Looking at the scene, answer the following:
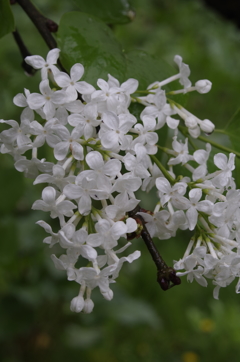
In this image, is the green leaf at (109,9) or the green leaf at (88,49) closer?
the green leaf at (88,49)

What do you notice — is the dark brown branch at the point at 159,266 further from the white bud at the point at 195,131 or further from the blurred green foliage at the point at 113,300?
the blurred green foliage at the point at 113,300

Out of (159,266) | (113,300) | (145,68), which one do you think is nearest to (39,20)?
(145,68)

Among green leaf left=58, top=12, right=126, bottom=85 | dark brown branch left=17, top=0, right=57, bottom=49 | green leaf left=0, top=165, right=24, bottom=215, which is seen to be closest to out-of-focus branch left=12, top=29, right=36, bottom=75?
dark brown branch left=17, top=0, right=57, bottom=49

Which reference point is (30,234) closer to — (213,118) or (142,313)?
(142,313)

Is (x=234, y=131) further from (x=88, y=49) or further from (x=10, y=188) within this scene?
(x=10, y=188)

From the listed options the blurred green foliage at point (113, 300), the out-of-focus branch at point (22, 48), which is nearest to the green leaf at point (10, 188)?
the blurred green foliage at point (113, 300)

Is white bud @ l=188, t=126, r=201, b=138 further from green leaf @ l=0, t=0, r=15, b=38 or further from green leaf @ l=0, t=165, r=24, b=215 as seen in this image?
green leaf @ l=0, t=165, r=24, b=215
